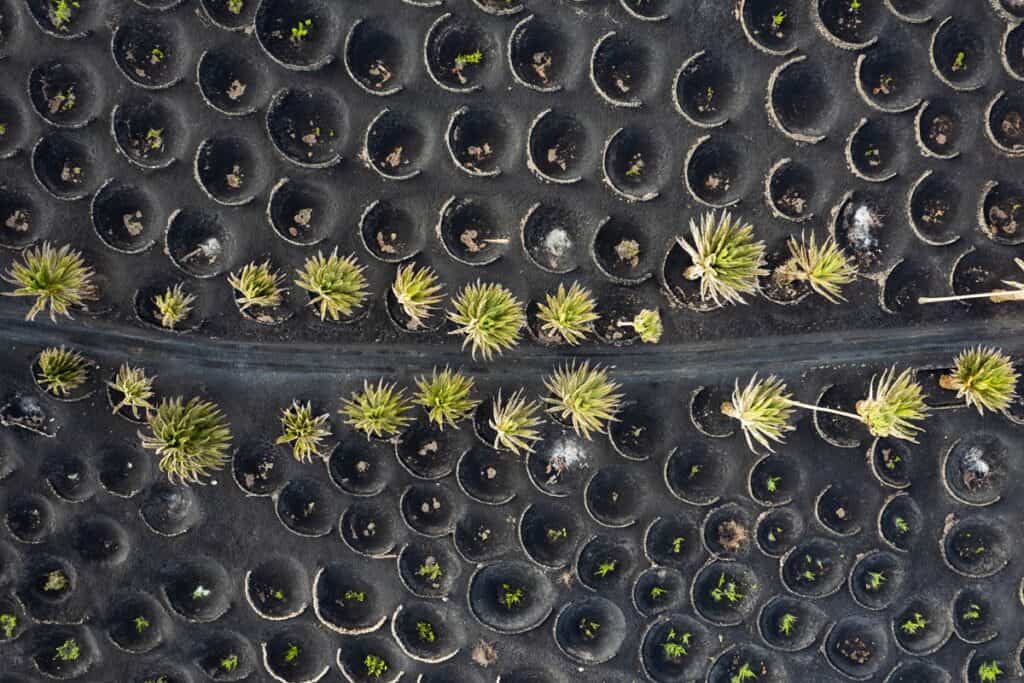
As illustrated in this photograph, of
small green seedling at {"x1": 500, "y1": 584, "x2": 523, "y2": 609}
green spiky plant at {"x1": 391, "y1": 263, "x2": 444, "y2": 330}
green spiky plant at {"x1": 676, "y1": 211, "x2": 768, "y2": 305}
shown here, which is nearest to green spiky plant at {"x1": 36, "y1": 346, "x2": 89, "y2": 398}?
green spiky plant at {"x1": 391, "y1": 263, "x2": 444, "y2": 330}

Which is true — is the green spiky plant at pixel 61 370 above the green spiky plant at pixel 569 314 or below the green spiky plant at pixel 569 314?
below

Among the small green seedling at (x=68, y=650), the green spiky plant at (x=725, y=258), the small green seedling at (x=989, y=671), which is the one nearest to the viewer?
the green spiky plant at (x=725, y=258)

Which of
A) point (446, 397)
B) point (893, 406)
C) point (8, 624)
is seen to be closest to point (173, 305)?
point (446, 397)

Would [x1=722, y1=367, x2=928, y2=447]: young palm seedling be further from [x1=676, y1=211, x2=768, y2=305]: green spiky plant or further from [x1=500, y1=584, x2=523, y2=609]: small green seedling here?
[x1=500, y1=584, x2=523, y2=609]: small green seedling

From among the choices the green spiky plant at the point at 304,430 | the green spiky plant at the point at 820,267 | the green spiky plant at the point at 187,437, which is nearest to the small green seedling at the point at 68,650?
the green spiky plant at the point at 187,437

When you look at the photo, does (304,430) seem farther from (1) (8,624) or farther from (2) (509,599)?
(1) (8,624)

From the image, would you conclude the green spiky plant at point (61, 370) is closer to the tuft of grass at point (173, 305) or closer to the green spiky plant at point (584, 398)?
the tuft of grass at point (173, 305)

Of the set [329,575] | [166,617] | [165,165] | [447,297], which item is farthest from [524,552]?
[165,165]

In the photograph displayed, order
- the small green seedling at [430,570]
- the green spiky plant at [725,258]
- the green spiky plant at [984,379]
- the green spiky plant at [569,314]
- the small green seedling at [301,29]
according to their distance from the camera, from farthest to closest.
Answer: the small green seedling at [430,570]
the small green seedling at [301,29]
the green spiky plant at [984,379]
the green spiky plant at [569,314]
the green spiky plant at [725,258]
